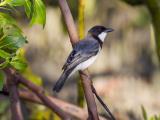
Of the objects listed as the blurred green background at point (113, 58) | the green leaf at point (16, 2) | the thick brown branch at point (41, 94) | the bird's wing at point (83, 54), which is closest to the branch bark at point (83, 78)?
the thick brown branch at point (41, 94)

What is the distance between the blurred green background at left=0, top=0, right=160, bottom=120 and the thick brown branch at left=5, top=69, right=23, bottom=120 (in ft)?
12.2

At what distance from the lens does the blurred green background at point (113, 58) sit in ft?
22.5

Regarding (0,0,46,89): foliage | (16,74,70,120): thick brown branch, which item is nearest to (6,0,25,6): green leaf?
(0,0,46,89): foliage

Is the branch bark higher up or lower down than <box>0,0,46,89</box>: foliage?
lower down

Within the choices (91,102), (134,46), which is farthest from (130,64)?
(91,102)

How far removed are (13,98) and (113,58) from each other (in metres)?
4.53

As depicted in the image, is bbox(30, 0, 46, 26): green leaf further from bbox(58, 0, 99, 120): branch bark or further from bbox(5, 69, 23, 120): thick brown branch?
bbox(5, 69, 23, 120): thick brown branch

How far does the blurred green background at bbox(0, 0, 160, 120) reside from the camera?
22.5ft

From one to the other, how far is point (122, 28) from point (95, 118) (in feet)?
16.4

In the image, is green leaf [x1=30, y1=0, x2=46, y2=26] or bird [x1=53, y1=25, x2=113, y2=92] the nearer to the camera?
green leaf [x1=30, y1=0, x2=46, y2=26]

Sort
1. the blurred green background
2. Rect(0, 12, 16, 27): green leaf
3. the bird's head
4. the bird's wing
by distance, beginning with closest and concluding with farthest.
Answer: Rect(0, 12, 16, 27): green leaf, the bird's wing, the bird's head, the blurred green background

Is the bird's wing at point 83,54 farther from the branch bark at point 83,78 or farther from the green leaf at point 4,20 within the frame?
the green leaf at point 4,20

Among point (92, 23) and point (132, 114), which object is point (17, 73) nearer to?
point (132, 114)

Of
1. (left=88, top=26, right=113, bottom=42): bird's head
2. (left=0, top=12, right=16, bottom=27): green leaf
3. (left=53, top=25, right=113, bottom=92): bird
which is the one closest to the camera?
(left=0, top=12, right=16, bottom=27): green leaf
